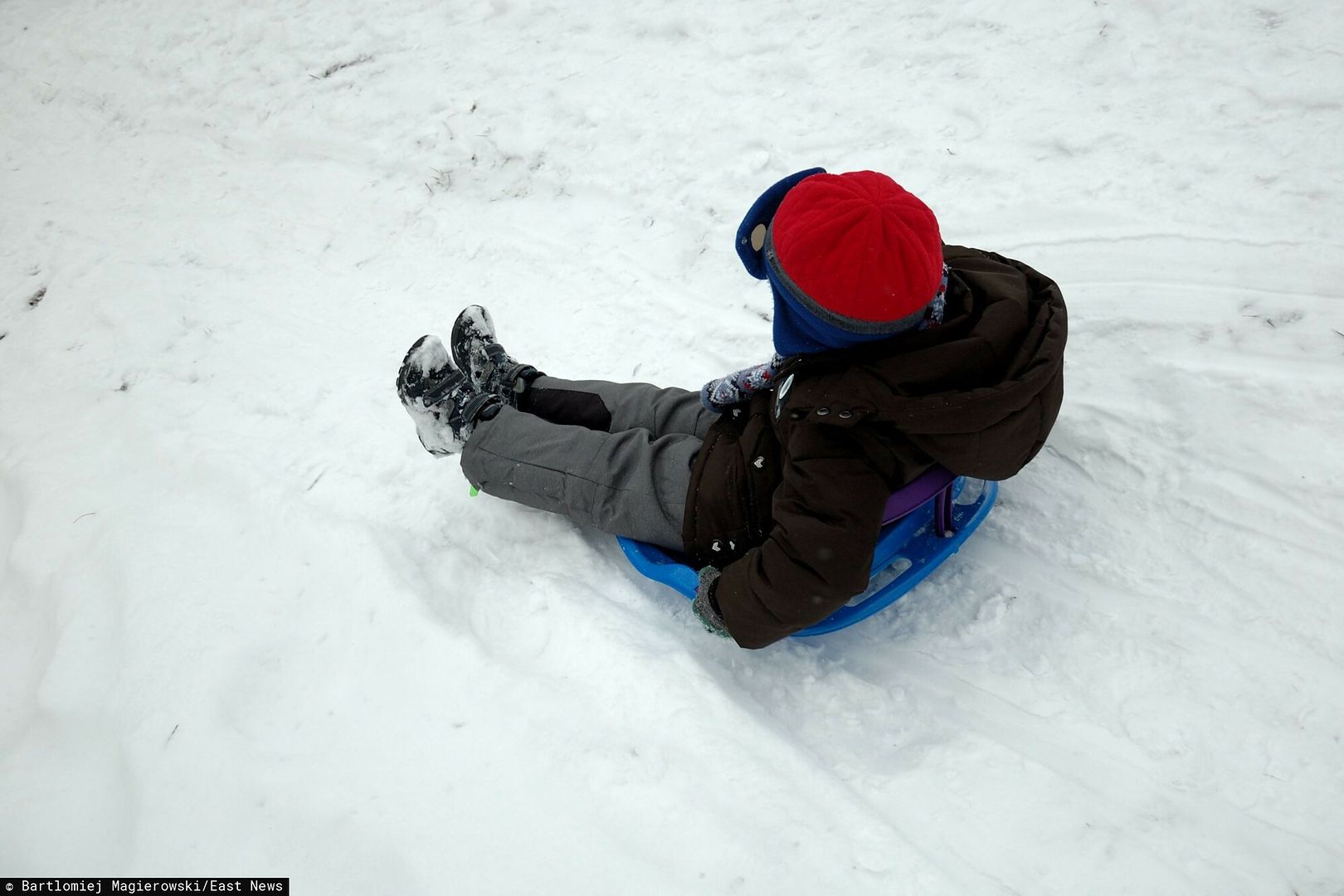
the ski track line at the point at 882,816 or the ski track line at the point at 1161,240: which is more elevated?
the ski track line at the point at 1161,240

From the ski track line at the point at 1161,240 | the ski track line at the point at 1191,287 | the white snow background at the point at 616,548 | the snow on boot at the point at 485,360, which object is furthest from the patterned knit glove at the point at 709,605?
the ski track line at the point at 1161,240

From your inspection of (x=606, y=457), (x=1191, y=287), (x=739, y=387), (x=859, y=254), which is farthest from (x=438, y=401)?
(x=1191, y=287)

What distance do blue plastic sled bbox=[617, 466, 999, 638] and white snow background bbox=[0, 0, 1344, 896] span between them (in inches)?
5.0

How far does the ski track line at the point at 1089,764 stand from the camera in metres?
1.42

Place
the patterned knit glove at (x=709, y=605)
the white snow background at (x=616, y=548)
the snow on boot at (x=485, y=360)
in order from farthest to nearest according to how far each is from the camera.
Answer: the snow on boot at (x=485, y=360), the patterned knit glove at (x=709, y=605), the white snow background at (x=616, y=548)

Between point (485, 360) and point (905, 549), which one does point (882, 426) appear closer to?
point (905, 549)

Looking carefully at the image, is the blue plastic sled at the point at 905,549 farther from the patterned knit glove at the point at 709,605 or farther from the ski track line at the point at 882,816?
the ski track line at the point at 882,816

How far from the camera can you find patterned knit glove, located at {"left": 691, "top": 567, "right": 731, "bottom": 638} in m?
1.68

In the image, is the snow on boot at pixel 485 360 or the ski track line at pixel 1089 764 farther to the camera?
the snow on boot at pixel 485 360

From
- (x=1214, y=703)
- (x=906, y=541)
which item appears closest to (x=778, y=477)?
(x=906, y=541)

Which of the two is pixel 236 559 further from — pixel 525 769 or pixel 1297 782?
pixel 1297 782

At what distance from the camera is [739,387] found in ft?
6.06

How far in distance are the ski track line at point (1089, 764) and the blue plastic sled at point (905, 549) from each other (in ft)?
0.69

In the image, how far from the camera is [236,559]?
7.00ft
